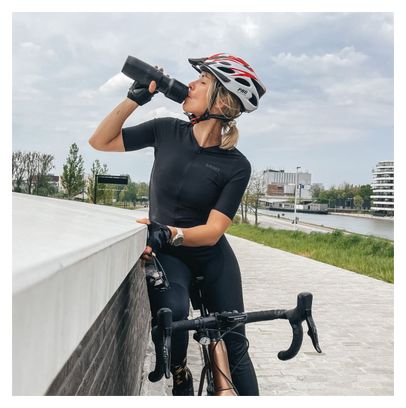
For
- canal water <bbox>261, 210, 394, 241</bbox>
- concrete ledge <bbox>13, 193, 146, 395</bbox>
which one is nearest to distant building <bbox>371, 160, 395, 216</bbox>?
canal water <bbox>261, 210, 394, 241</bbox>

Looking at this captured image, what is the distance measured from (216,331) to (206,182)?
0.72m

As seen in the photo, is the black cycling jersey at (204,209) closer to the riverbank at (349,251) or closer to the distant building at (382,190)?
the riverbank at (349,251)

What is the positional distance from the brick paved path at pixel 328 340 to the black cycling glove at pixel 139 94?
9.52ft

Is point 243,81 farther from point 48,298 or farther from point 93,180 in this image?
point 93,180

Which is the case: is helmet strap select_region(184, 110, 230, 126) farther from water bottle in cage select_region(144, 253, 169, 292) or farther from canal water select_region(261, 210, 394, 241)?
canal water select_region(261, 210, 394, 241)

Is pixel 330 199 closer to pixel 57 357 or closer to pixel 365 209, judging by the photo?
pixel 365 209

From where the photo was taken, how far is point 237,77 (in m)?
2.50

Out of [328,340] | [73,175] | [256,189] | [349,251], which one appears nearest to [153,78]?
[328,340]

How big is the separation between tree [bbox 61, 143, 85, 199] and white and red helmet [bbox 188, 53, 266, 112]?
3302cm

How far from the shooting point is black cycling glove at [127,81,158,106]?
2547 millimetres

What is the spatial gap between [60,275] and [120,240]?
88 cm

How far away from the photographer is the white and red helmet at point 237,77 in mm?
2492

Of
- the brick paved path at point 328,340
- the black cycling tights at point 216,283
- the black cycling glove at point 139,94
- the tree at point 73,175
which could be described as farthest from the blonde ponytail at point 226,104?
the tree at point 73,175
